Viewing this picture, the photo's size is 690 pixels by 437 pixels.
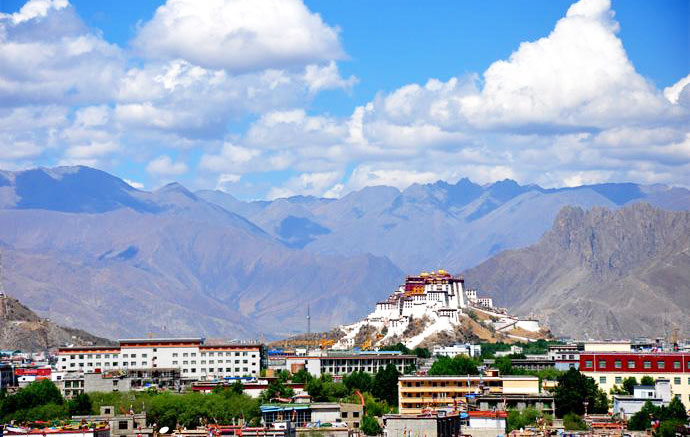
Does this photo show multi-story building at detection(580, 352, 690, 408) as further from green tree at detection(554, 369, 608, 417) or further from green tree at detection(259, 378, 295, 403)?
green tree at detection(259, 378, 295, 403)

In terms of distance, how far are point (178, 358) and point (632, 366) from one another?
232 ft

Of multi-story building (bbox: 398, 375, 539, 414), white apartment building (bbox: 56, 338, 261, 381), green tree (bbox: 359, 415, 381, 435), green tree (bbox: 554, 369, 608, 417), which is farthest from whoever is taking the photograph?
white apartment building (bbox: 56, 338, 261, 381)

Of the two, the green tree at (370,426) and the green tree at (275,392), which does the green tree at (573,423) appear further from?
the green tree at (275,392)

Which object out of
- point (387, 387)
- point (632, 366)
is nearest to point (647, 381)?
point (632, 366)

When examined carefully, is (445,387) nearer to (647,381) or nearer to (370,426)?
(647,381)

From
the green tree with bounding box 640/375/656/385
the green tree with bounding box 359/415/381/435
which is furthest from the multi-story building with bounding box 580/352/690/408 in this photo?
the green tree with bounding box 359/415/381/435

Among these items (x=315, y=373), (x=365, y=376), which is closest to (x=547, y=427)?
(x=365, y=376)

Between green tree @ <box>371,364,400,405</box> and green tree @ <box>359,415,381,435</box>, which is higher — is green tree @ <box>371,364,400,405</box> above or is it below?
above

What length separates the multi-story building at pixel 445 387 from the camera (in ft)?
424

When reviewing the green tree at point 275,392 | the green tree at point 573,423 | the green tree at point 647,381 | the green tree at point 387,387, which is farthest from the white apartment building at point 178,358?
the green tree at point 573,423

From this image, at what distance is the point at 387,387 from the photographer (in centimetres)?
14575

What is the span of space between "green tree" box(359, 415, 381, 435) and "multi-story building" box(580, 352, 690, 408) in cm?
3568

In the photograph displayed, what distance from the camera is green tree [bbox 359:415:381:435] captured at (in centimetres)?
10756

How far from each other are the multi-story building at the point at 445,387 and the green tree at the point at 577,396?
10.3 ft
